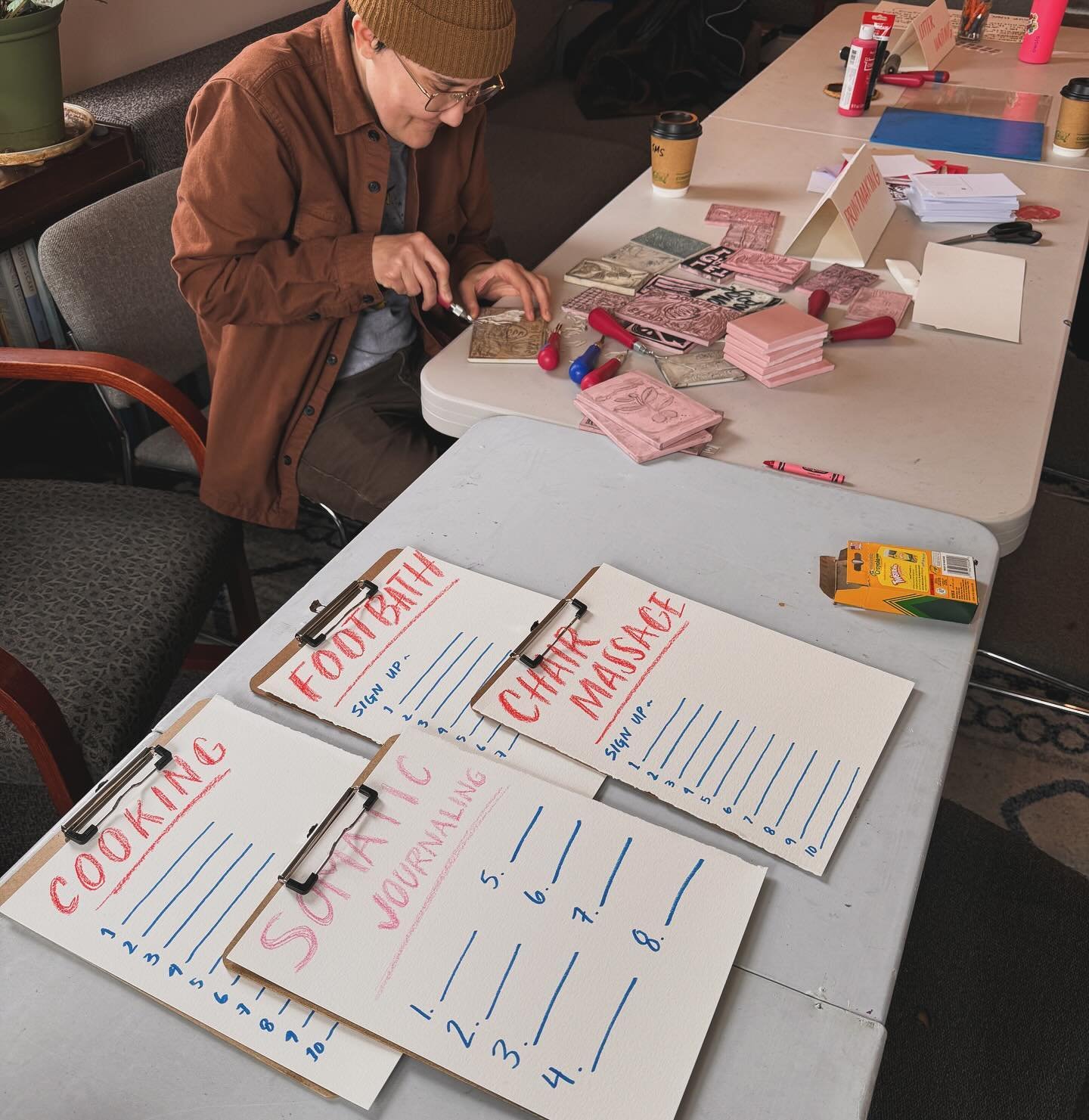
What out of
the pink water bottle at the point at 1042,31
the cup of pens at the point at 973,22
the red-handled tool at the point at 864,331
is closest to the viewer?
the red-handled tool at the point at 864,331

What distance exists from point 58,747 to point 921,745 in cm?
93

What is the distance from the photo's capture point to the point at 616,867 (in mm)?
731

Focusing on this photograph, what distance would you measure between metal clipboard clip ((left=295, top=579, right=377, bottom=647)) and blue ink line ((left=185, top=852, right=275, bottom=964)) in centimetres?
22

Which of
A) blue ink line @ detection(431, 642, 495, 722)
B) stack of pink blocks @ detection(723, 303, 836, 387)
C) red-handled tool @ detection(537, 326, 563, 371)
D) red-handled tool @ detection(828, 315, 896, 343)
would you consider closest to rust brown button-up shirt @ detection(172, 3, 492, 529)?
red-handled tool @ detection(537, 326, 563, 371)

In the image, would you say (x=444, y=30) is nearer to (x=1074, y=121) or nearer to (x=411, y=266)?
(x=411, y=266)

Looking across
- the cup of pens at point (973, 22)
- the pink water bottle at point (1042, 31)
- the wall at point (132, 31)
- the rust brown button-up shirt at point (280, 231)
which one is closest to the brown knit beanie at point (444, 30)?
the rust brown button-up shirt at point (280, 231)

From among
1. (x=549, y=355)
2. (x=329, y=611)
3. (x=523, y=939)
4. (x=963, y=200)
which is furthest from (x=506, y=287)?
(x=523, y=939)

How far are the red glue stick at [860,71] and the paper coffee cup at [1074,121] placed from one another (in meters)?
0.40

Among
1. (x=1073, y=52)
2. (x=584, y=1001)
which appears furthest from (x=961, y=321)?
(x=1073, y=52)

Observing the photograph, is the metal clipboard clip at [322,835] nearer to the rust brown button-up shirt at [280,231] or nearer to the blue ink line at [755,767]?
the blue ink line at [755,767]

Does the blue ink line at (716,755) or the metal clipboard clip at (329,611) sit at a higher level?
the blue ink line at (716,755)

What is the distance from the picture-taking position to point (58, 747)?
1178 mm

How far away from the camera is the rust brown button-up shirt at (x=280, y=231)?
55.9 inches

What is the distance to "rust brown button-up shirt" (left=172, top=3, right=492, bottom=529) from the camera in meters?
1.42
